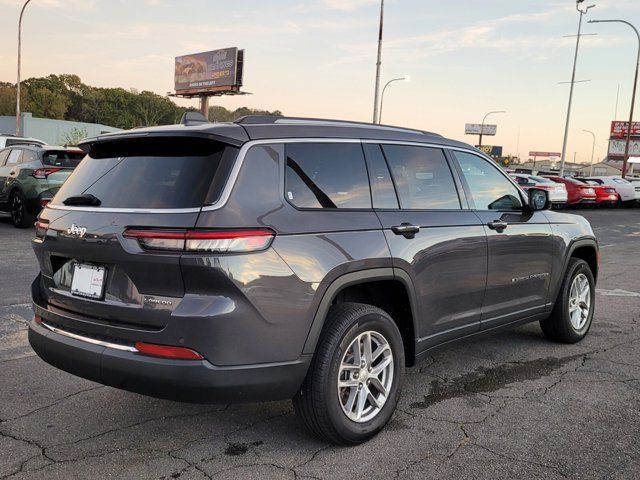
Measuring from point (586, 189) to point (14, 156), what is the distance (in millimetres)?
21867

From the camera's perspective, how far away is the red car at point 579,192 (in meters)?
25.9

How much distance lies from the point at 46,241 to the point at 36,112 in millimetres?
114639

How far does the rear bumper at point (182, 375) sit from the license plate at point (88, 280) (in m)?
0.24

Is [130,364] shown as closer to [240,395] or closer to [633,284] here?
[240,395]

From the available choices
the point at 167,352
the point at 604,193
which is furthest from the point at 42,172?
the point at 604,193

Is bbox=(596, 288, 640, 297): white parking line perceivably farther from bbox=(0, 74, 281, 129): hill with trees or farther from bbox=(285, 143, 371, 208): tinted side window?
bbox=(0, 74, 281, 129): hill with trees

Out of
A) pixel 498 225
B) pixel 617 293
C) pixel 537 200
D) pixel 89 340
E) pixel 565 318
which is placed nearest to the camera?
pixel 89 340

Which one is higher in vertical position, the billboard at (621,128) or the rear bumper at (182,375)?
the billboard at (621,128)

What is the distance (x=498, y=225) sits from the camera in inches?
174

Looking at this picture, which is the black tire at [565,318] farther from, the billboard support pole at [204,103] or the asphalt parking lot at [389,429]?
the billboard support pole at [204,103]

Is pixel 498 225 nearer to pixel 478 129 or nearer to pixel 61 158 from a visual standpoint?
pixel 61 158

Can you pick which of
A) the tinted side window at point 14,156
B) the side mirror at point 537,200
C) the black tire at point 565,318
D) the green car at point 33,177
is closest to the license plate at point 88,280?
the side mirror at point 537,200

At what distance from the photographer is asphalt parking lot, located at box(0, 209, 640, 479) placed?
121 inches

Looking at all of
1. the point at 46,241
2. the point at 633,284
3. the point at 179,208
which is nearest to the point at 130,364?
the point at 179,208
